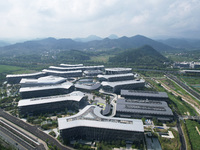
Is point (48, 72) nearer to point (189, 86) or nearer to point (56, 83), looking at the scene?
point (56, 83)

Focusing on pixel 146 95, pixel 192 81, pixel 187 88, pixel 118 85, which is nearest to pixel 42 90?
pixel 118 85

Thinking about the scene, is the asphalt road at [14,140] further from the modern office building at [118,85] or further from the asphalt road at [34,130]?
the modern office building at [118,85]

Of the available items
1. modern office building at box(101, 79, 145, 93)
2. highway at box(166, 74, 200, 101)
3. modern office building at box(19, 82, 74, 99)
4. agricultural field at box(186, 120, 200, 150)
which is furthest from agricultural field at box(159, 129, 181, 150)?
modern office building at box(19, 82, 74, 99)

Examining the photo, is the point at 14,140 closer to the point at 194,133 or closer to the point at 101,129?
the point at 101,129

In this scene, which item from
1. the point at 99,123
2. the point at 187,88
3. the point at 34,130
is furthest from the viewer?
the point at 187,88

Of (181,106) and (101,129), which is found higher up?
(101,129)

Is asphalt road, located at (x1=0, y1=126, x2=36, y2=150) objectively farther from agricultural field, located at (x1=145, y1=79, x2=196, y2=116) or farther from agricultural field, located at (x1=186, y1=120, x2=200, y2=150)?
agricultural field, located at (x1=145, y1=79, x2=196, y2=116)

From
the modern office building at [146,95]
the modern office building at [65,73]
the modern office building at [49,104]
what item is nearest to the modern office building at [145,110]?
the modern office building at [146,95]
